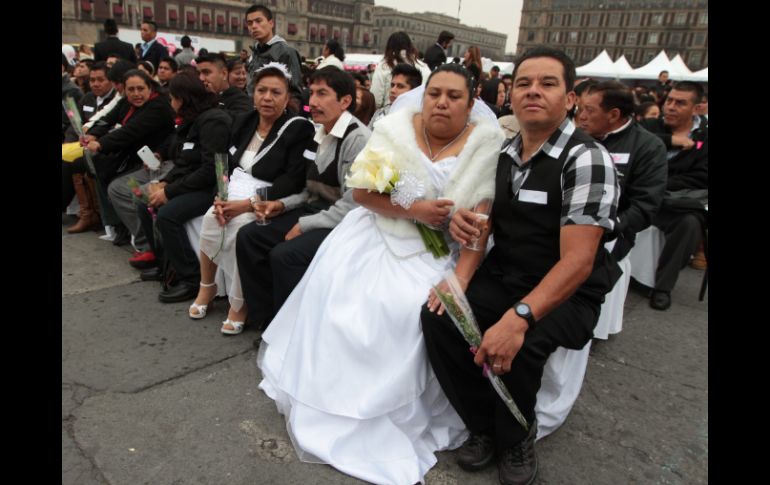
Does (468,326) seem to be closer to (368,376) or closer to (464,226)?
(464,226)

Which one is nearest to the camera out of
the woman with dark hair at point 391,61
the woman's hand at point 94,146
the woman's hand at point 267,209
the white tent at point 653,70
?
the woman's hand at point 267,209

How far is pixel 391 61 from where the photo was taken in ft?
19.1

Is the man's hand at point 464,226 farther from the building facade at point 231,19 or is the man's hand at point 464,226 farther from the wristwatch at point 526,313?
the building facade at point 231,19

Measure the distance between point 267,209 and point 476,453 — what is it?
7.00ft

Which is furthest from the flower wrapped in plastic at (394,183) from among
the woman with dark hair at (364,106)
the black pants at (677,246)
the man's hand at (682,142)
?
the man's hand at (682,142)

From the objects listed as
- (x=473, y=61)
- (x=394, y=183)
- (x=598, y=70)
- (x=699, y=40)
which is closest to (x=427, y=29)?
(x=699, y=40)

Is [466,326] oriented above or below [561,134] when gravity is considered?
below

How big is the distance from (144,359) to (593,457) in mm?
2714

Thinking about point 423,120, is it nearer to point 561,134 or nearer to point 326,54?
point 561,134

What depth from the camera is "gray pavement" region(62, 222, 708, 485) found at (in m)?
2.32

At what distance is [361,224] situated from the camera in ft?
9.71

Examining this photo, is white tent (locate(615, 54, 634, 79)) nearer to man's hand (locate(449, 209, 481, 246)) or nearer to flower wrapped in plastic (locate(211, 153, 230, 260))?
flower wrapped in plastic (locate(211, 153, 230, 260))

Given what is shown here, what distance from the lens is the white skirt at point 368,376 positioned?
2381 mm
